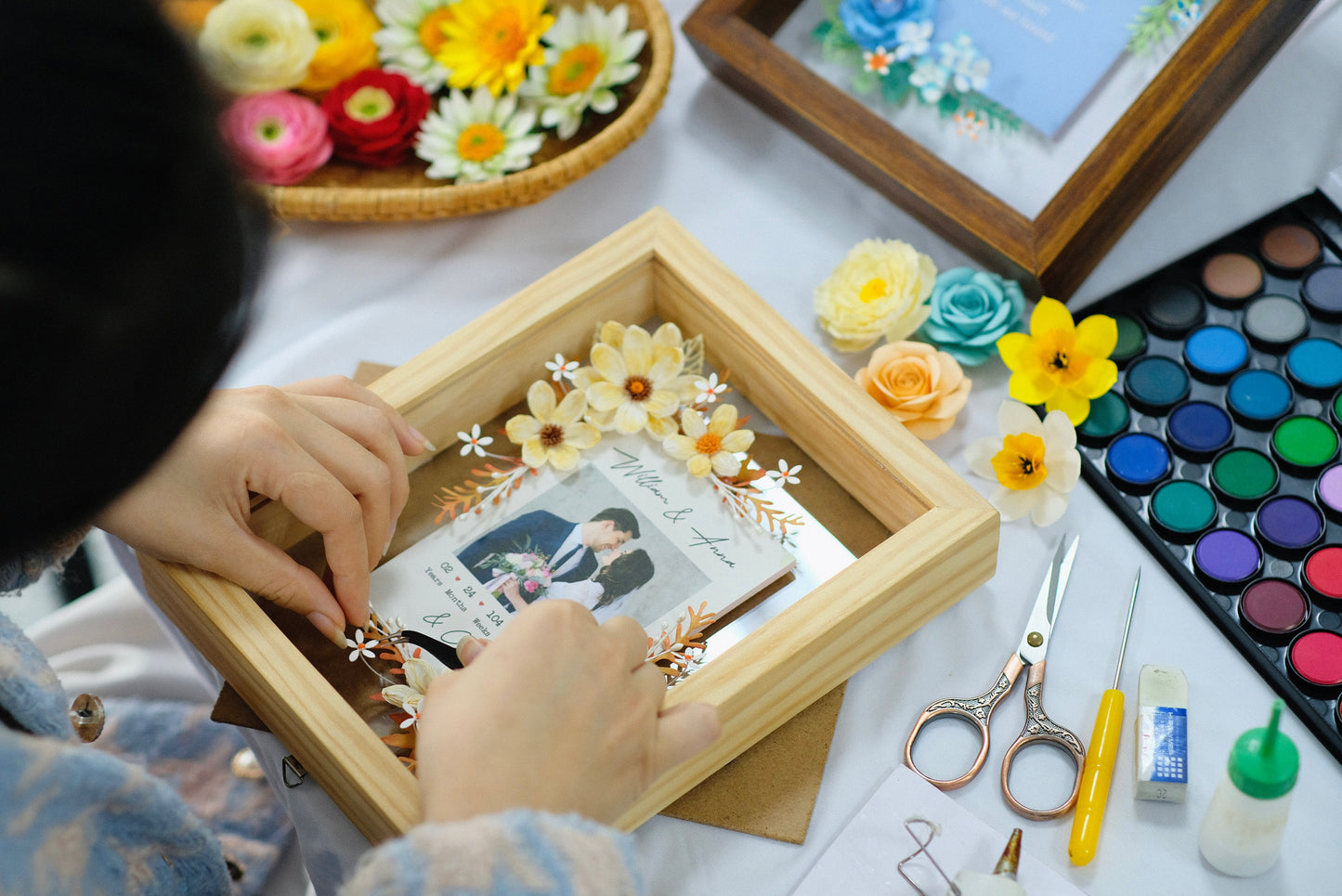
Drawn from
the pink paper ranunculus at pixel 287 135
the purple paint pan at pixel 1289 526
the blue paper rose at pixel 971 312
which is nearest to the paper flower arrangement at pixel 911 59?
the blue paper rose at pixel 971 312

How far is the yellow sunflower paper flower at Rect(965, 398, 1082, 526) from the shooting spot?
75cm

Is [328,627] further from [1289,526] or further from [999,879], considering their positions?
[1289,526]

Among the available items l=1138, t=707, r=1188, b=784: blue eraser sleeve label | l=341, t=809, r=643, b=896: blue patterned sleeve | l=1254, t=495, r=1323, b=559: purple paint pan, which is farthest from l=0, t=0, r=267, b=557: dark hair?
l=1254, t=495, r=1323, b=559: purple paint pan

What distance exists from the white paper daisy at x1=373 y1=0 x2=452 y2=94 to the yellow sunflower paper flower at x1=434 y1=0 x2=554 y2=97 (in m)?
0.01

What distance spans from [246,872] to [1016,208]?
2.59ft

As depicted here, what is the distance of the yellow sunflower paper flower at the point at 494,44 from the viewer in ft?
3.09

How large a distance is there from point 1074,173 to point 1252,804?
457mm

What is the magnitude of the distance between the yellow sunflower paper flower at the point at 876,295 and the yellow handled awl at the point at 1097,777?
1.01 ft

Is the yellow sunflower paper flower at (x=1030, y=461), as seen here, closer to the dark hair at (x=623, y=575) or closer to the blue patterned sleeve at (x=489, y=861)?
the dark hair at (x=623, y=575)

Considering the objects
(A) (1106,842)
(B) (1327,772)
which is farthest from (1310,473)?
(A) (1106,842)

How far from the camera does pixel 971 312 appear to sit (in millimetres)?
814

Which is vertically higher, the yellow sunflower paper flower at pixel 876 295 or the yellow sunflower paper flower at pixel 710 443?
the yellow sunflower paper flower at pixel 876 295

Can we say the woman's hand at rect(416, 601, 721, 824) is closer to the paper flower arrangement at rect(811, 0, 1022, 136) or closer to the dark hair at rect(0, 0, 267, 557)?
the dark hair at rect(0, 0, 267, 557)

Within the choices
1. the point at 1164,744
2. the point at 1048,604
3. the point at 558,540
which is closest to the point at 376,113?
the point at 558,540
